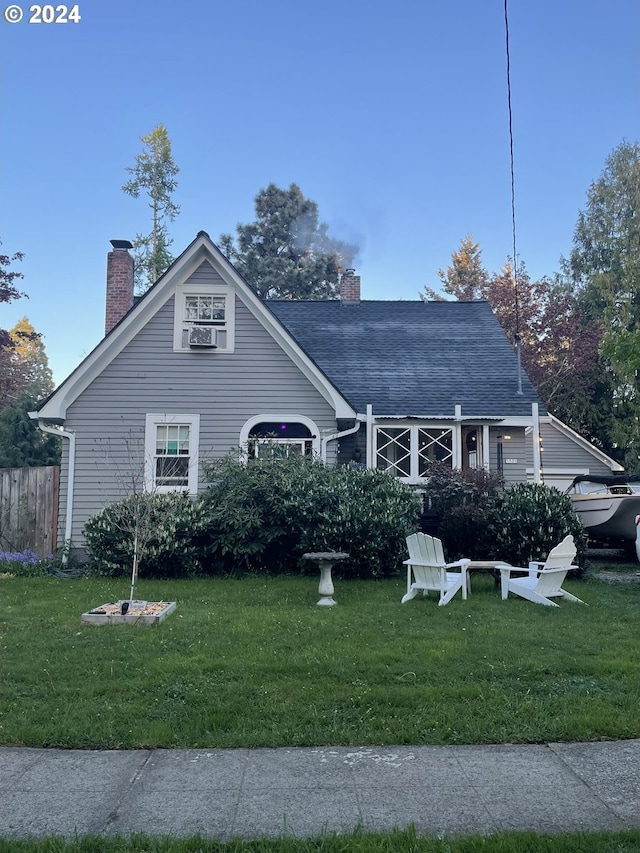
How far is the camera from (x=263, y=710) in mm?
4531

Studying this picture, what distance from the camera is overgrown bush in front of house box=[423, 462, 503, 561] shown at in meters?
11.9

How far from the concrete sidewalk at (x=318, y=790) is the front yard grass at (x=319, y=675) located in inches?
8.2

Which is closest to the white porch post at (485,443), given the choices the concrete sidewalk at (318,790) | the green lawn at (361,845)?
the concrete sidewalk at (318,790)

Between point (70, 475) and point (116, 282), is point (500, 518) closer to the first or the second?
point (70, 475)

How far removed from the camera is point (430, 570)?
29.7 feet

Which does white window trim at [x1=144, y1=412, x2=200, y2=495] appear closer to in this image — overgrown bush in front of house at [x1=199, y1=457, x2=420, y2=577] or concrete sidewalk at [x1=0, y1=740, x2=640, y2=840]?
overgrown bush in front of house at [x1=199, y1=457, x2=420, y2=577]

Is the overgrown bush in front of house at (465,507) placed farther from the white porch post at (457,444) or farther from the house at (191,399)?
the house at (191,399)

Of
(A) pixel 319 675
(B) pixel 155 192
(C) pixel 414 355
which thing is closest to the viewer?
(A) pixel 319 675

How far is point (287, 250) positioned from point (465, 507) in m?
35.6

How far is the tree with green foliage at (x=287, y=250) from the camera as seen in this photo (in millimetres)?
42344

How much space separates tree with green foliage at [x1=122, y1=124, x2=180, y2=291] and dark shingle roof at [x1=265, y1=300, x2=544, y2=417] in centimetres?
1421

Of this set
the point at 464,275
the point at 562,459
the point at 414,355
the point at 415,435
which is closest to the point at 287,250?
the point at 464,275

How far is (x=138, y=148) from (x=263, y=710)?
111 ft

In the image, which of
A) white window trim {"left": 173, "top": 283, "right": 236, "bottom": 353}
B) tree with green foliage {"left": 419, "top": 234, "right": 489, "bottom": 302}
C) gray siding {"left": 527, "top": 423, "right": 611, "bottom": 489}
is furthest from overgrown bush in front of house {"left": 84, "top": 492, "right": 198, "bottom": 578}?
tree with green foliage {"left": 419, "top": 234, "right": 489, "bottom": 302}
